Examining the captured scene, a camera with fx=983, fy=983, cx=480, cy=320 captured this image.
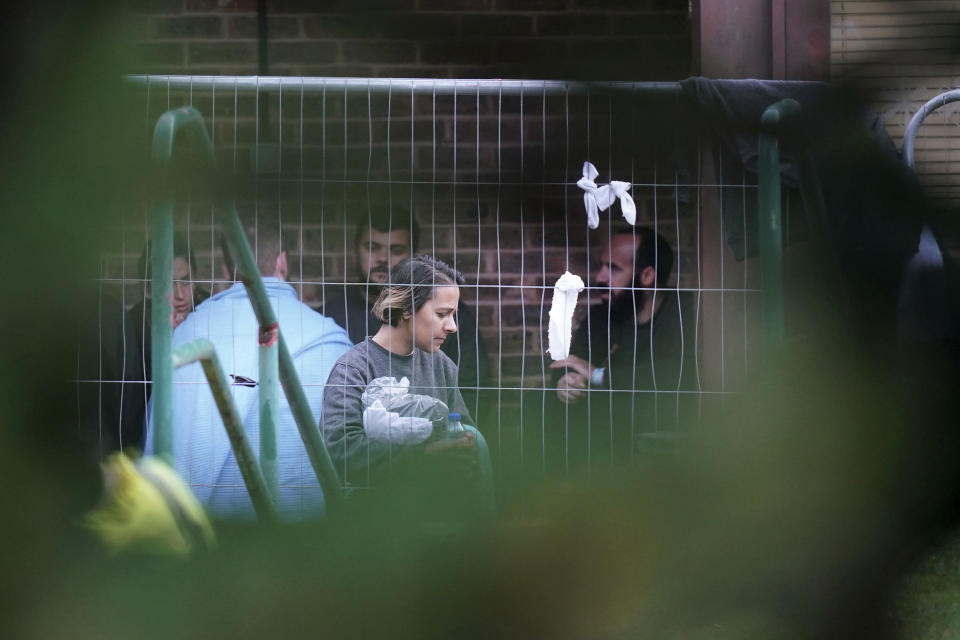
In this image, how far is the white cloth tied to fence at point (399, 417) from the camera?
18.3 inches

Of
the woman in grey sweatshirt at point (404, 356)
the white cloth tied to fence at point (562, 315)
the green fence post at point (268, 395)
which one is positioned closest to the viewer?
the woman in grey sweatshirt at point (404, 356)

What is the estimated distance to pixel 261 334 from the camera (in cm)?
107

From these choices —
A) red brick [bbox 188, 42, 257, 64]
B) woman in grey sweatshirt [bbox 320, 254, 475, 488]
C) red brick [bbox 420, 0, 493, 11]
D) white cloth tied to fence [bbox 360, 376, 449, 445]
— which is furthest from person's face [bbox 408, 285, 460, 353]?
red brick [bbox 420, 0, 493, 11]

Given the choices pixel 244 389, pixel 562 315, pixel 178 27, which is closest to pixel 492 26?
pixel 178 27

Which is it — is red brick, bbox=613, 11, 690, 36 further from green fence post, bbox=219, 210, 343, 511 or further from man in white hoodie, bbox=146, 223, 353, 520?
green fence post, bbox=219, 210, 343, 511

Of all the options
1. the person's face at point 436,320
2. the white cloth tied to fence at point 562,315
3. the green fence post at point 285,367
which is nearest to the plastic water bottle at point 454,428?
the green fence post at point 285,367

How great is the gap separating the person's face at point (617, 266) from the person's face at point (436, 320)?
27 centimetres

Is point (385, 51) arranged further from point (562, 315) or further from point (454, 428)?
point (562, 315)

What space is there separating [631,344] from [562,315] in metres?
0.97

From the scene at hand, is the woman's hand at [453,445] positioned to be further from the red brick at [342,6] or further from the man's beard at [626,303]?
the man's beard at [626,303]

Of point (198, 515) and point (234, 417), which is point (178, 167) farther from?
point (234, 417)

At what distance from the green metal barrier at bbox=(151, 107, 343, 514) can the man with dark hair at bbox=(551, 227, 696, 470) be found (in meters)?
0.16

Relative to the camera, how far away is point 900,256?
0.96 ft

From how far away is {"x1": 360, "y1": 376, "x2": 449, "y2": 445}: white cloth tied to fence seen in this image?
466 mm
